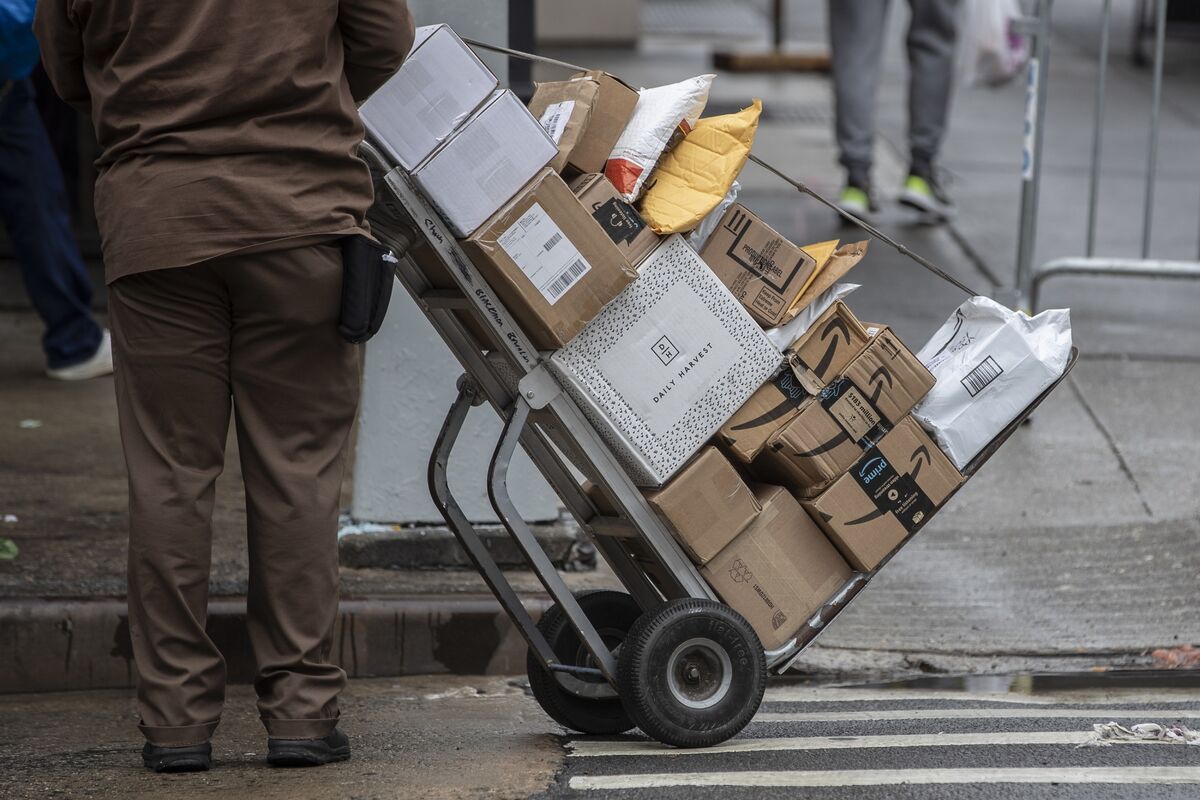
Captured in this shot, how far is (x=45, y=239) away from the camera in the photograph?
21.7 ft

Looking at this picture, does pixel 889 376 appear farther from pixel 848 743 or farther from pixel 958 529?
pixel 958 529

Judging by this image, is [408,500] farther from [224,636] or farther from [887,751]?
[887,751]

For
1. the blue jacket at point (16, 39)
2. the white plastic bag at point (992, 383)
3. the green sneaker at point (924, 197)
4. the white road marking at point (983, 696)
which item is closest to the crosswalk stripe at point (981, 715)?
the white road marking at point (983, 696)

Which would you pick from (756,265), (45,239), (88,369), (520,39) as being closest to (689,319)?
(756,265)

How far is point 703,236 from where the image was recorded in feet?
12.2

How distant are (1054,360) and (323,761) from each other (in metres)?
1.78

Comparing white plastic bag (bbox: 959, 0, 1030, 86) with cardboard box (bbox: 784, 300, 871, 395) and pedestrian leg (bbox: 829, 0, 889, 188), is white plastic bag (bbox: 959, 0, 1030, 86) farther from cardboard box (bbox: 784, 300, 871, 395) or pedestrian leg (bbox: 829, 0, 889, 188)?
cardboard box (bbox: 784, 300, 871, 395)

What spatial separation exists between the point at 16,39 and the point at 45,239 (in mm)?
867

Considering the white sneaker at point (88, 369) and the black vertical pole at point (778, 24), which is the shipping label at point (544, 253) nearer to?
the white sneaker at point (88, 369)

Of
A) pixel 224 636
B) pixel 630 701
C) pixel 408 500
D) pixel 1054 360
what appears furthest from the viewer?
pixel 408 500

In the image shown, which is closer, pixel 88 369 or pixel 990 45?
pixel 88 369

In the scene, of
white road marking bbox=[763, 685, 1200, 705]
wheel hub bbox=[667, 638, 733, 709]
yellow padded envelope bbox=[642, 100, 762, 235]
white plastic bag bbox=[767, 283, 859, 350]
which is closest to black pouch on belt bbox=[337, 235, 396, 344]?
yellow padded envelope bbox=[642, 100, 762, 235]

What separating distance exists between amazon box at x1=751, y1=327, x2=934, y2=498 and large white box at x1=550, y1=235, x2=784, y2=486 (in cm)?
14

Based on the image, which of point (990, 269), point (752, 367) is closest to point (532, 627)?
point (752, 367)
